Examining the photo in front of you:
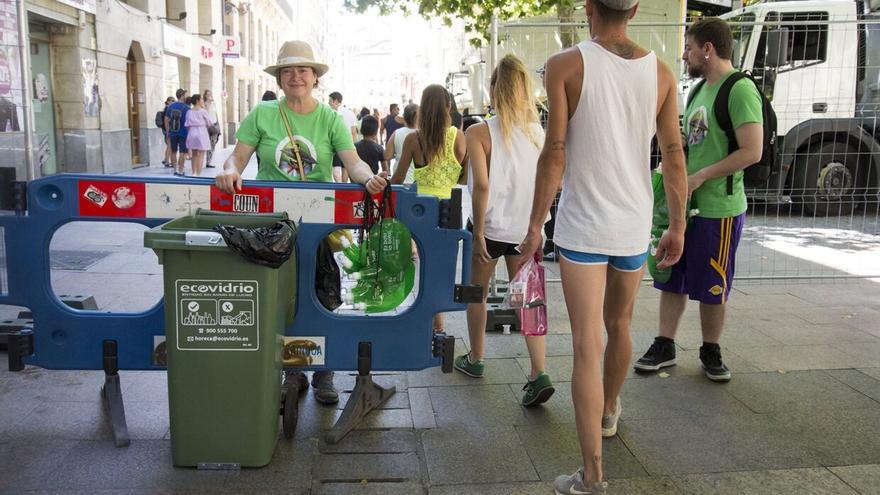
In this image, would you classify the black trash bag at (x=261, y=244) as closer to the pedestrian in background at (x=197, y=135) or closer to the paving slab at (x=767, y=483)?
the paving slab at (x=767, y=483)

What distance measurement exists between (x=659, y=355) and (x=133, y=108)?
1838 cm

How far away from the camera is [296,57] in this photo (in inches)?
158

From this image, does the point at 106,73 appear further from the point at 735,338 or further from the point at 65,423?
the point at 735,338

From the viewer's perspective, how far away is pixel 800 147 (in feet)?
36.2

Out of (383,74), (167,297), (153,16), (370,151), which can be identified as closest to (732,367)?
(167,297)

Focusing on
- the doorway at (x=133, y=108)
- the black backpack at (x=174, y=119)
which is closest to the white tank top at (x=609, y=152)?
the black backpack at (x=174, y=119)

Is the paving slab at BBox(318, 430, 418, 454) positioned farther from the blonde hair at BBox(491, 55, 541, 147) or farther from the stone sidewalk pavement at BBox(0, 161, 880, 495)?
the blonde hair at BBox(491, 55, 541, 147)

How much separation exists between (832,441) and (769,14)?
10260 mm

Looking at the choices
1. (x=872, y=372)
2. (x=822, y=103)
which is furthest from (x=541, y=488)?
(x=822, y=103)

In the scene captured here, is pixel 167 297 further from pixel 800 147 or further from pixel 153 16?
pixel 153 16

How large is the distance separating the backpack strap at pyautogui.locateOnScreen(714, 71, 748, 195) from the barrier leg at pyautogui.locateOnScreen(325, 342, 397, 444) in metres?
2.17

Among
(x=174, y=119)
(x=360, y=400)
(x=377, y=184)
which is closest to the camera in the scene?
(x=377, y=184)

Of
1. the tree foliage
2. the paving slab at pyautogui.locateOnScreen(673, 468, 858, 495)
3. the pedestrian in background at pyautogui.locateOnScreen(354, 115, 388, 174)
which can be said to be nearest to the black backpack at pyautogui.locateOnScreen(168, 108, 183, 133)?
the tree foliage

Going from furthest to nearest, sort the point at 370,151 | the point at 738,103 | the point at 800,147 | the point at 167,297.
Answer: the point at 800,147 < the point at 370,151 < the point at 738,103 < the point at 167,297
